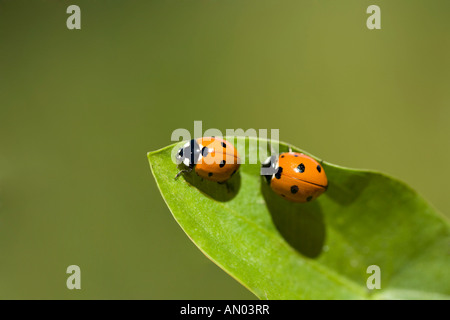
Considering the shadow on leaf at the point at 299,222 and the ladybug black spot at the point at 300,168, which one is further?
the ladybug black spot at the point at 300,168

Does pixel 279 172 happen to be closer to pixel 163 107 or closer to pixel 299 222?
pixel 299 222

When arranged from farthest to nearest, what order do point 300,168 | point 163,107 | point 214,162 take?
point 163,107 < point 300,168 < point 214,162

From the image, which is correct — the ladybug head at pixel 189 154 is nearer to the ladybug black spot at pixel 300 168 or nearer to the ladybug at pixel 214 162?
the ladybug at pixel 214 162

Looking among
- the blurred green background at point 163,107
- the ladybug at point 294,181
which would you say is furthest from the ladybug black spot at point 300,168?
the blurred green background at point 163,107

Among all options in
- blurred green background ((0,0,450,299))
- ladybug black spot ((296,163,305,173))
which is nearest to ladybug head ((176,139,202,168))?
ladybug black spot ((296,163,305,173))

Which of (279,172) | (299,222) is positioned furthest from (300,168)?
(299,222)

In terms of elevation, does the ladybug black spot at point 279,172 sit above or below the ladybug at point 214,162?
below
